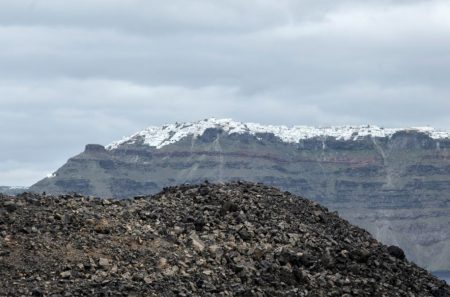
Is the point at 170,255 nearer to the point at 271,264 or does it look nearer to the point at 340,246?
the point at 271,264

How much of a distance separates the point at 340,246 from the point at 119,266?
325 inches

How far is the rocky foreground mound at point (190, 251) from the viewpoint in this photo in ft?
87.0

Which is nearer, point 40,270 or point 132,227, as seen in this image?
point 40,270

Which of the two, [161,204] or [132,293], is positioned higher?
[161,204]

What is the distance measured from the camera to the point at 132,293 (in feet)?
85.1

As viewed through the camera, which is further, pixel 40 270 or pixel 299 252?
pixel 299 252

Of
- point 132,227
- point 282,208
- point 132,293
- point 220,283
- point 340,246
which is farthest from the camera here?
point 282,208

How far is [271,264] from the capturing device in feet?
96.9

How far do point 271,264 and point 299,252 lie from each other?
1.75 metres

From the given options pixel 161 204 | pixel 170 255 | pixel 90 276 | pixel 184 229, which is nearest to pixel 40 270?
pixel 90 276

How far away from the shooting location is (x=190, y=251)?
29.2 m

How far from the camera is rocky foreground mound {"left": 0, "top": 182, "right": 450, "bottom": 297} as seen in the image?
1045 inches

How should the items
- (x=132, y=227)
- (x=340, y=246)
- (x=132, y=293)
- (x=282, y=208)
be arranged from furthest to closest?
(x=282, y=208)
(x=340, y=246)
(x=132, y=227)
(x=132, y=293)

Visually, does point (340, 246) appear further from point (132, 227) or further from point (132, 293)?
point (132, 293)
